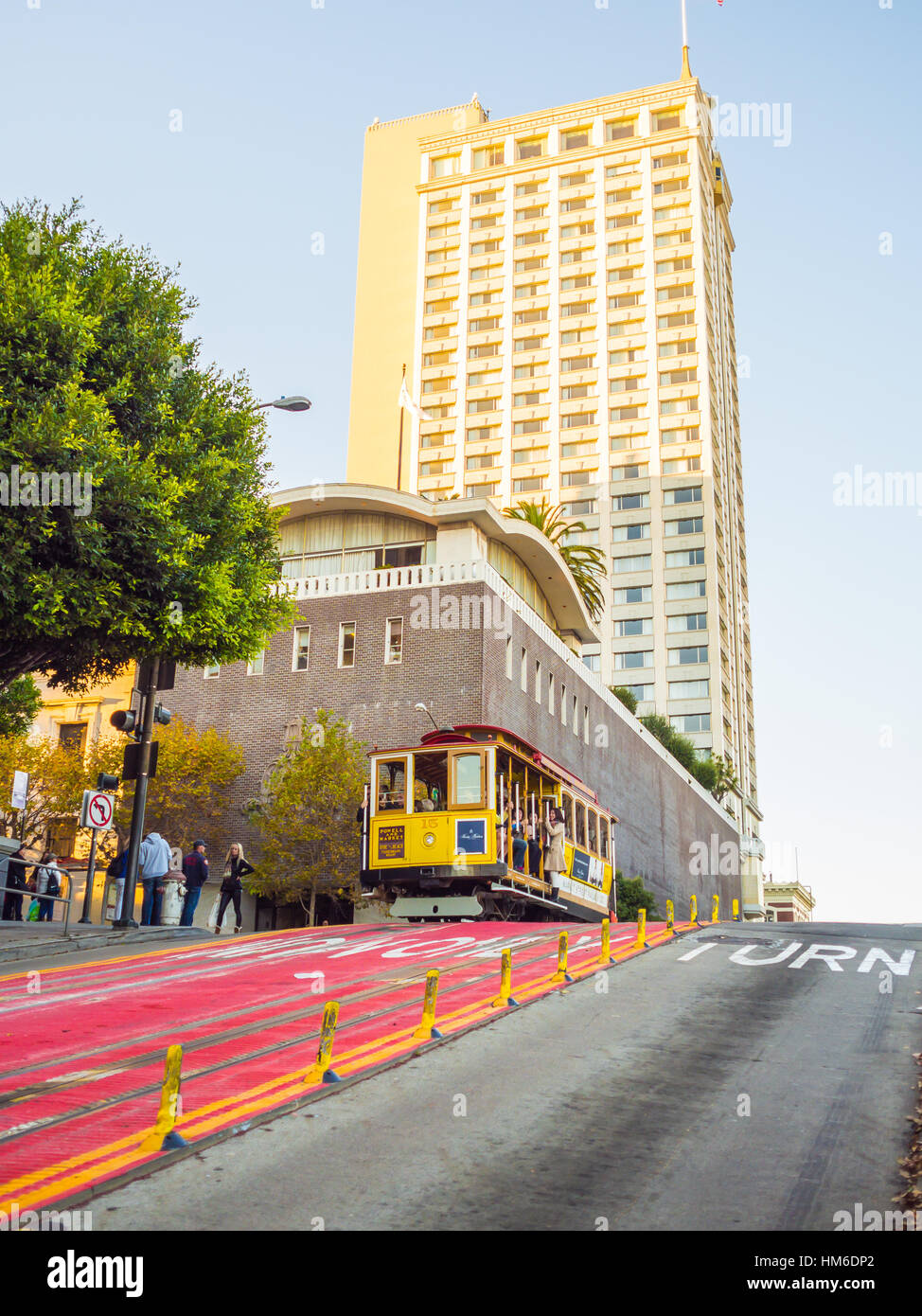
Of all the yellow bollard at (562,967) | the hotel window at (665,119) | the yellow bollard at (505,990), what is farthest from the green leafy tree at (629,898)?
the hotel window at (665,119)

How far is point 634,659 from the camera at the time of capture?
294 feet

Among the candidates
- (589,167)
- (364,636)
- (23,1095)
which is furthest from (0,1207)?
(589,167)

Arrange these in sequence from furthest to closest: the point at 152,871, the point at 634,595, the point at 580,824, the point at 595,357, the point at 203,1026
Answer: the point at 595,357 → the point at 634,595 → the point at 580,824 → the point at 152,871 → the point at 203,1026

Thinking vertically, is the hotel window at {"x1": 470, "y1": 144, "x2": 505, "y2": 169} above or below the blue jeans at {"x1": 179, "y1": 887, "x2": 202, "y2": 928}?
above

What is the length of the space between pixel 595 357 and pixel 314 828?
73.2 meters

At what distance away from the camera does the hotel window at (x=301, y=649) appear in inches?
1443

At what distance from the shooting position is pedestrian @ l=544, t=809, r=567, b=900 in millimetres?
28000

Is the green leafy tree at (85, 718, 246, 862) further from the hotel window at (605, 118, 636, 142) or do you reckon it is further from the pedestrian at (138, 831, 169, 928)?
the hotel window at (605, 118, 636, 142)

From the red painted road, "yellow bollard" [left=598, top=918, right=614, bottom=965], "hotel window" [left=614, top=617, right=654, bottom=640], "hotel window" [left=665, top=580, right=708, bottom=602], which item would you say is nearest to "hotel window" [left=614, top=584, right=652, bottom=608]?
"hotel window" [left=614, top=617, right=654, bottom=640]

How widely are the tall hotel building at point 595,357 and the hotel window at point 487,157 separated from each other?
24 centimetres

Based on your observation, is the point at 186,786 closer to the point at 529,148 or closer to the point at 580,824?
the point at 580,824

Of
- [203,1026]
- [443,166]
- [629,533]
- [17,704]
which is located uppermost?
[443,166]

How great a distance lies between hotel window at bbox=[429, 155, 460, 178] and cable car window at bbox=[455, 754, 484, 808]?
93.5 m

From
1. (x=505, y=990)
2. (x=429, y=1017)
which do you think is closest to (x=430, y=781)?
(x=505, y=990)
